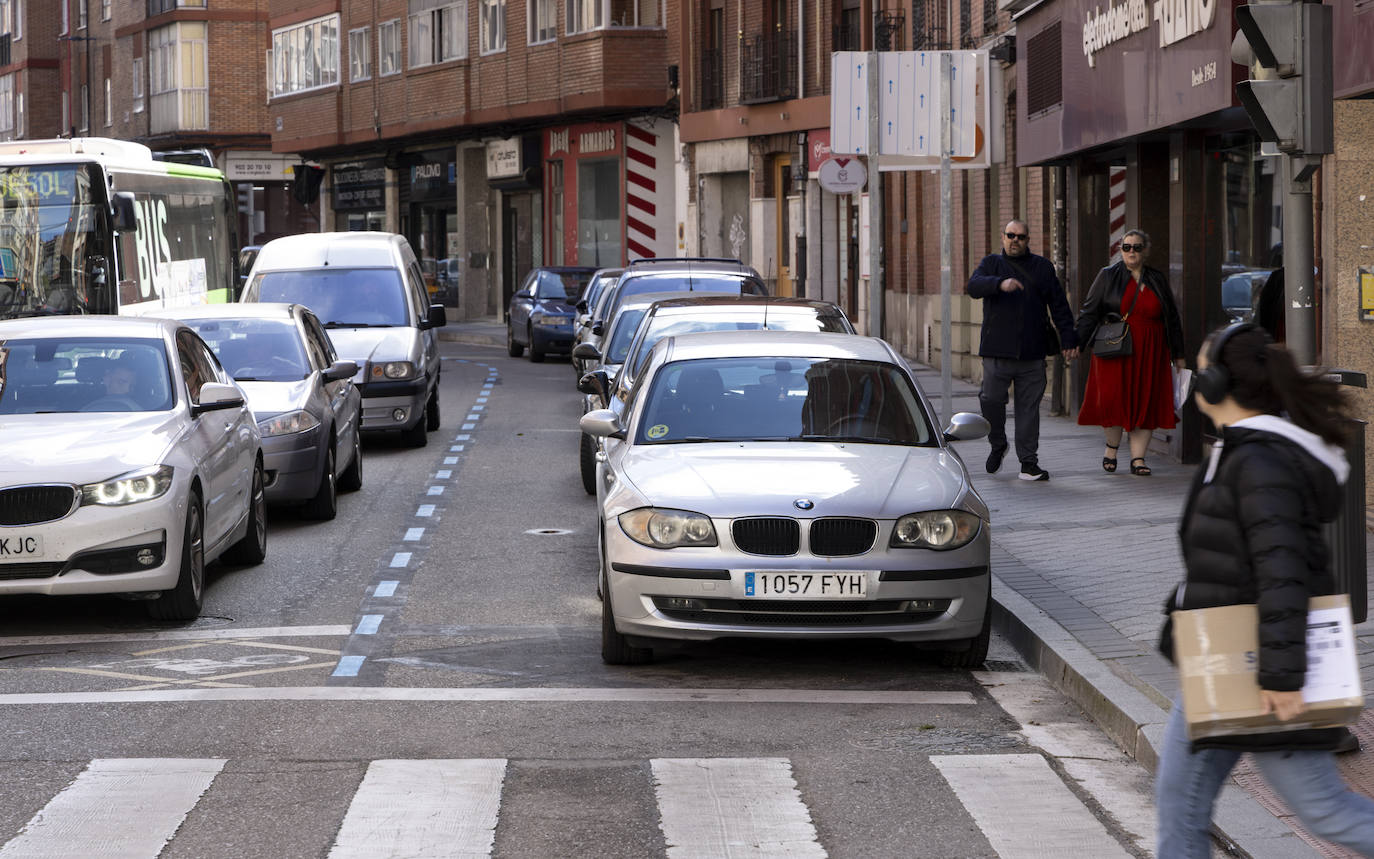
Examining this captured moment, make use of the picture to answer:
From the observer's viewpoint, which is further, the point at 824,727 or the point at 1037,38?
the point at 1037,38

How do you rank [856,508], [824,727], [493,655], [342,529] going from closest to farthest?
[824,727]
[856,508]
[493,655]
[342,529]

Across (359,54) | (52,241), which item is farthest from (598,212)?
(52,241)

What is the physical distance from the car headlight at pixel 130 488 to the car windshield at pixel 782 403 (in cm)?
233

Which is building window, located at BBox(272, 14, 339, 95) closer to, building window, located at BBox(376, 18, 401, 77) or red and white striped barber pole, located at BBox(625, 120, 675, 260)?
building window, located at BBox(376, 18, 401, 77)

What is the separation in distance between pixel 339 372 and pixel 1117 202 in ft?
29.0

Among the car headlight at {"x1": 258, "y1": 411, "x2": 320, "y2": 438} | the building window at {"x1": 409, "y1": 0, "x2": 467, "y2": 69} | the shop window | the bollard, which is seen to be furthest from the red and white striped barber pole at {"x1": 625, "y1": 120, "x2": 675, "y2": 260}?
the bollard

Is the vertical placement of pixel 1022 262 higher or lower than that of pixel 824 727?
higher

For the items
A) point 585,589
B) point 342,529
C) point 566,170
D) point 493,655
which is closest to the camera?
point 493,655

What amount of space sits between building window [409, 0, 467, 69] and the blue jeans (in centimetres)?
4498

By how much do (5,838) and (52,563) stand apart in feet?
12.3

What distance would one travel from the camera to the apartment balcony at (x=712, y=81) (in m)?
41.4

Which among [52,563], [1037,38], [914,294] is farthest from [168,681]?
[914,294]

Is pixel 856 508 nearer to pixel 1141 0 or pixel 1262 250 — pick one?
pixel 1262 250

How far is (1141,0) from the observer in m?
16.6
